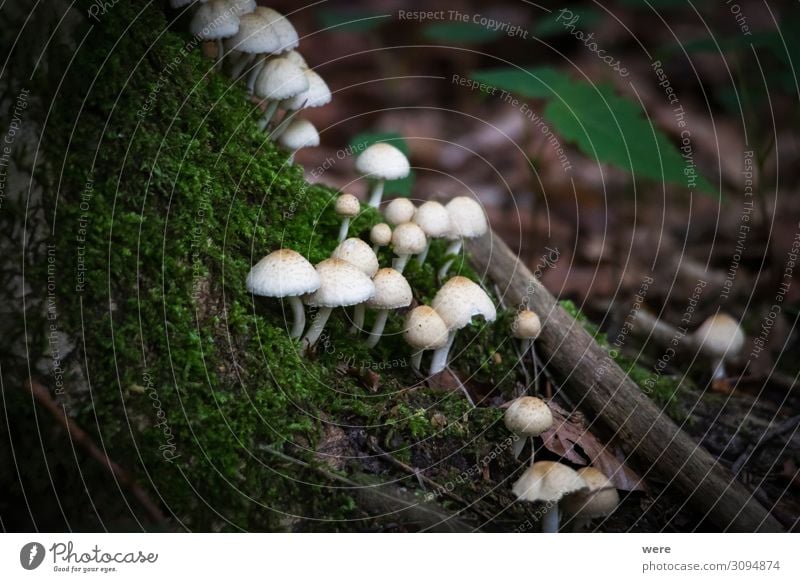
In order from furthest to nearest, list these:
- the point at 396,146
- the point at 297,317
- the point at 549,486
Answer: the point at 396,146 < the point at 297,317 < the point at 549,486

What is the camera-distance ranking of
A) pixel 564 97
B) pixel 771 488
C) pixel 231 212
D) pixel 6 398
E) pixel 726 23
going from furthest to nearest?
pixel 726 23
pixel 564 97
pixel 771 488
pixel 231 212
pixel 6 398

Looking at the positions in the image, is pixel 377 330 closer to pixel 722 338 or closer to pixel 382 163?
pixel 382 163

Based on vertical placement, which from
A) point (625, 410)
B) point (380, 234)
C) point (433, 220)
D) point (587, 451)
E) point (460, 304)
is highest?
point (433, 220)

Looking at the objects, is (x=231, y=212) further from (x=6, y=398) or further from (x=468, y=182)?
(x=468, y=182)

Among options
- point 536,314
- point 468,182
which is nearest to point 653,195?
point 468,182

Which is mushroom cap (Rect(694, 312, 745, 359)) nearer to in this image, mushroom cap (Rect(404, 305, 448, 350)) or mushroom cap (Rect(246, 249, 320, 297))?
mushroom cap (Rect(404, 305, 448, 350))

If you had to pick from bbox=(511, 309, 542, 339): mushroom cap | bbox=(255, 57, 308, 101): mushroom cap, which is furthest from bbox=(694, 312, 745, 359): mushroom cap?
bbox=(255, 57, 308, 101): mushroom cap

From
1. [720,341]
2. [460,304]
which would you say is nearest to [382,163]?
[460,304]
